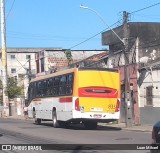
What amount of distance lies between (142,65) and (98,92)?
7.60m

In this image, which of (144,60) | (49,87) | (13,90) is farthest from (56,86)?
(13,90)

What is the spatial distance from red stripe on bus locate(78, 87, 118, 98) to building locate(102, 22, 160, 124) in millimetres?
3907

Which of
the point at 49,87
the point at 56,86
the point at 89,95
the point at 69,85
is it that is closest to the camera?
the point at 89,95

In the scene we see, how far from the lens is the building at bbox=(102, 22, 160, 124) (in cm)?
3216

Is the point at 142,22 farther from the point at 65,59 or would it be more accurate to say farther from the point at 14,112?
the point at 14,112

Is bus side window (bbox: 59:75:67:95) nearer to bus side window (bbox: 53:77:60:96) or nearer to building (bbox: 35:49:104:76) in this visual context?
bus side window (bbox: 53:77:60:96)

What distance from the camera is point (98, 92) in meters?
27.0

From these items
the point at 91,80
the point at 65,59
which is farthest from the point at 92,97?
the point at 65,59

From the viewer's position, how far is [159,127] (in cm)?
1112

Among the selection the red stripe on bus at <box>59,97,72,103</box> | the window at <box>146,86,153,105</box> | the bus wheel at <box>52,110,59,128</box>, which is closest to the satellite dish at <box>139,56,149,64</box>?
the window at <box>146,86,153,105</box>

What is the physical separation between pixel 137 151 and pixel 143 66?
1902cm

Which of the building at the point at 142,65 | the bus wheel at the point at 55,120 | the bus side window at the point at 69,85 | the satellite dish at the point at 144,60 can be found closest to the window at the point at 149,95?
the building at the point at 142,65

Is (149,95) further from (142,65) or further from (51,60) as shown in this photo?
(51,60)

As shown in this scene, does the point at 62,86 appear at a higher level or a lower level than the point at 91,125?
higher
